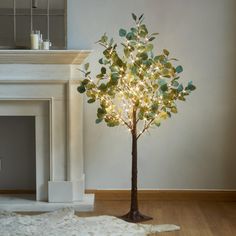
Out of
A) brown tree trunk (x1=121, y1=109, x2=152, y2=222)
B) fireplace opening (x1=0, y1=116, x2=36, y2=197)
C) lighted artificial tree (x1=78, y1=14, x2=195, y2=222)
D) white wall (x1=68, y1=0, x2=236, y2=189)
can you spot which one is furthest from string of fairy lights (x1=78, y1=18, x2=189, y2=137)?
fireplace opening (x1=0, y1=116, x2=36, y2=197)

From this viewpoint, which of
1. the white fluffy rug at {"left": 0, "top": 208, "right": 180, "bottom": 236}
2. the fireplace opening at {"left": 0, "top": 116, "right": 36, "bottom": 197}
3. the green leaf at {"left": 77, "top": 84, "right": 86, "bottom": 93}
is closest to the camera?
the white fluffy rug at {"left": 0, "top": 208, "right": 180, "bottom": 236}

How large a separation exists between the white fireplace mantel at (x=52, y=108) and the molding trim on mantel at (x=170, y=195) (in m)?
0.32

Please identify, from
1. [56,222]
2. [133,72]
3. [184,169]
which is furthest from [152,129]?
[56,222]

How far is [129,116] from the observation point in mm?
3818

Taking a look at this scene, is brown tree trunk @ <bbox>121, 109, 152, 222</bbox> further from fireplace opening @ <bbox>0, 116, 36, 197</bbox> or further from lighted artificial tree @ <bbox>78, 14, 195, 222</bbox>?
fireplace opening @ <bbox>0, 116, 36, 197</bbox>

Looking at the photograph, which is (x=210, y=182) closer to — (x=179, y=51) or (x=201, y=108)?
(x=201, y=108)

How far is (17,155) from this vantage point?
14.3 ft

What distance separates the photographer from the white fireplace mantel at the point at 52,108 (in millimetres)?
3984

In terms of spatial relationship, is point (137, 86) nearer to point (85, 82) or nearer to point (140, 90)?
point (140, 90)

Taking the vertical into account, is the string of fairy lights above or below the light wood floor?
above

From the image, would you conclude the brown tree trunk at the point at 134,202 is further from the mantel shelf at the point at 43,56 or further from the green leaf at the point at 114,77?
the mantel shelf at the point at 43,56

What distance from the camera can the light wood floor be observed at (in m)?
3.56

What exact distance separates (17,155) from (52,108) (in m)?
0.61

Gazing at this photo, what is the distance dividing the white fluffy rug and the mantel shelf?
1152 mm
